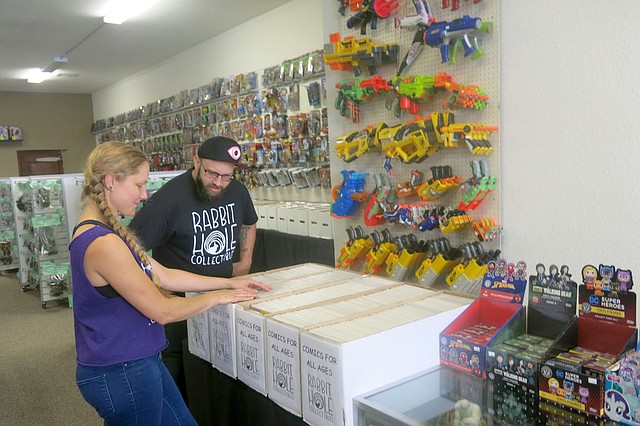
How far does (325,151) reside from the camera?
15.1 ft

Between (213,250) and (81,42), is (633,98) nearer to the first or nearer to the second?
(213,250)

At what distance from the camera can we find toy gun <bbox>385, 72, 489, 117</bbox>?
237 centimetres

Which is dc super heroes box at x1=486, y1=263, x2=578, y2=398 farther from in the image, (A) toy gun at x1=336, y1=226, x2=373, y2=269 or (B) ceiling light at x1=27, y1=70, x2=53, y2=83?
(B) ceiling light at x1=27, y1=70, x2=53, y2=83

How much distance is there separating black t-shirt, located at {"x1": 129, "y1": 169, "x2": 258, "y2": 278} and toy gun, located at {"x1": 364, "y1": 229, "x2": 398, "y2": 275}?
2.62 ft

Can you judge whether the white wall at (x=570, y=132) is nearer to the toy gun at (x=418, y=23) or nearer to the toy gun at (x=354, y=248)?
the toy gun at (x=418, y=23)

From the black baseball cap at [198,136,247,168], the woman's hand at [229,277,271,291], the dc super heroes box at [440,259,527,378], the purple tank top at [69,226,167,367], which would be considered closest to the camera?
the dc super heroes box at [440,259,527,378]

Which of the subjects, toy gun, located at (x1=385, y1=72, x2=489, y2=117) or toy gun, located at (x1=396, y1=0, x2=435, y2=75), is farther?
toy gun, located at (x1=396, y1=0, x2=435, y2=75)

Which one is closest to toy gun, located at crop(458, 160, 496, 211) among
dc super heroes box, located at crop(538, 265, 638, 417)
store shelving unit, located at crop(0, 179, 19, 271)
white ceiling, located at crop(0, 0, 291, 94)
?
dc super heroes box, located at crop(538, 265, 638, 417)

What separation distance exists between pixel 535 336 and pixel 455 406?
1.11 ft

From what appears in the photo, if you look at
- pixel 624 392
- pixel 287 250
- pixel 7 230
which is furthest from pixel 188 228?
pixel 7 230

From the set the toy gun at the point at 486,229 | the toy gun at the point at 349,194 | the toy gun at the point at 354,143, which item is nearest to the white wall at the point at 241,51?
the toy gun at the point at 354,143

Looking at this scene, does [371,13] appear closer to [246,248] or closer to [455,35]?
[455,35]

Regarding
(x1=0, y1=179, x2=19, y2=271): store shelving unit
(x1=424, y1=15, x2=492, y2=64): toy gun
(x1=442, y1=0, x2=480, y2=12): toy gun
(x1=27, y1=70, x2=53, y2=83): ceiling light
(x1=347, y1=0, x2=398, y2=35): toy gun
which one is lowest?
(x1=0, y1=179, x2=19, y2=271): store shelving unit

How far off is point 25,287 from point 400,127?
647cm
